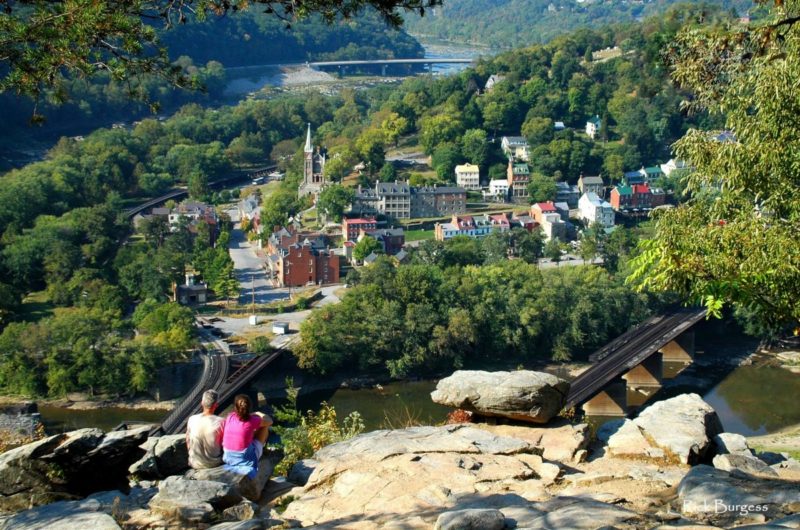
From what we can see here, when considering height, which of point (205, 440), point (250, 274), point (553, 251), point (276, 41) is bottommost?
point (250, 274)

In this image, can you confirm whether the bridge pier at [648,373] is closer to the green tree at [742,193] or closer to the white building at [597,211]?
the white building at [597,211]

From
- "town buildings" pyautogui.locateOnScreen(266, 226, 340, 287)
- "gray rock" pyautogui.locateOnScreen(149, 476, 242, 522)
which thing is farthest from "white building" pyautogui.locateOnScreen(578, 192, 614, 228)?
"gray rock" pyautogui.locateOnScreen(149, 476, 242, 522)

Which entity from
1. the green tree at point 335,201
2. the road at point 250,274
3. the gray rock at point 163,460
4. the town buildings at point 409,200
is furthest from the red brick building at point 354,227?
the gray rock at point 163,460

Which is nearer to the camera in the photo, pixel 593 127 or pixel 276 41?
pixel 593 127

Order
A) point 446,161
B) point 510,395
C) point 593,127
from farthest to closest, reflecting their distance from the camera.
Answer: point 593,127
point 446,161
point 510,395

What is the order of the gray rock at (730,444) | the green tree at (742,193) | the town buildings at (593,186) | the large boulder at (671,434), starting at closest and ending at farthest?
the green tree at (742,193) < the large boulder at (671,434) < the gray rock at (730,444) < the town buildings at (593,186)

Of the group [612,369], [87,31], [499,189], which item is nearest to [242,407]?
[87,31]

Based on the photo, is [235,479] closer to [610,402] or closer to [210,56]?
[610,402]

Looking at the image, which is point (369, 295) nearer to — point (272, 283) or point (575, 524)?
point (272, 283)
